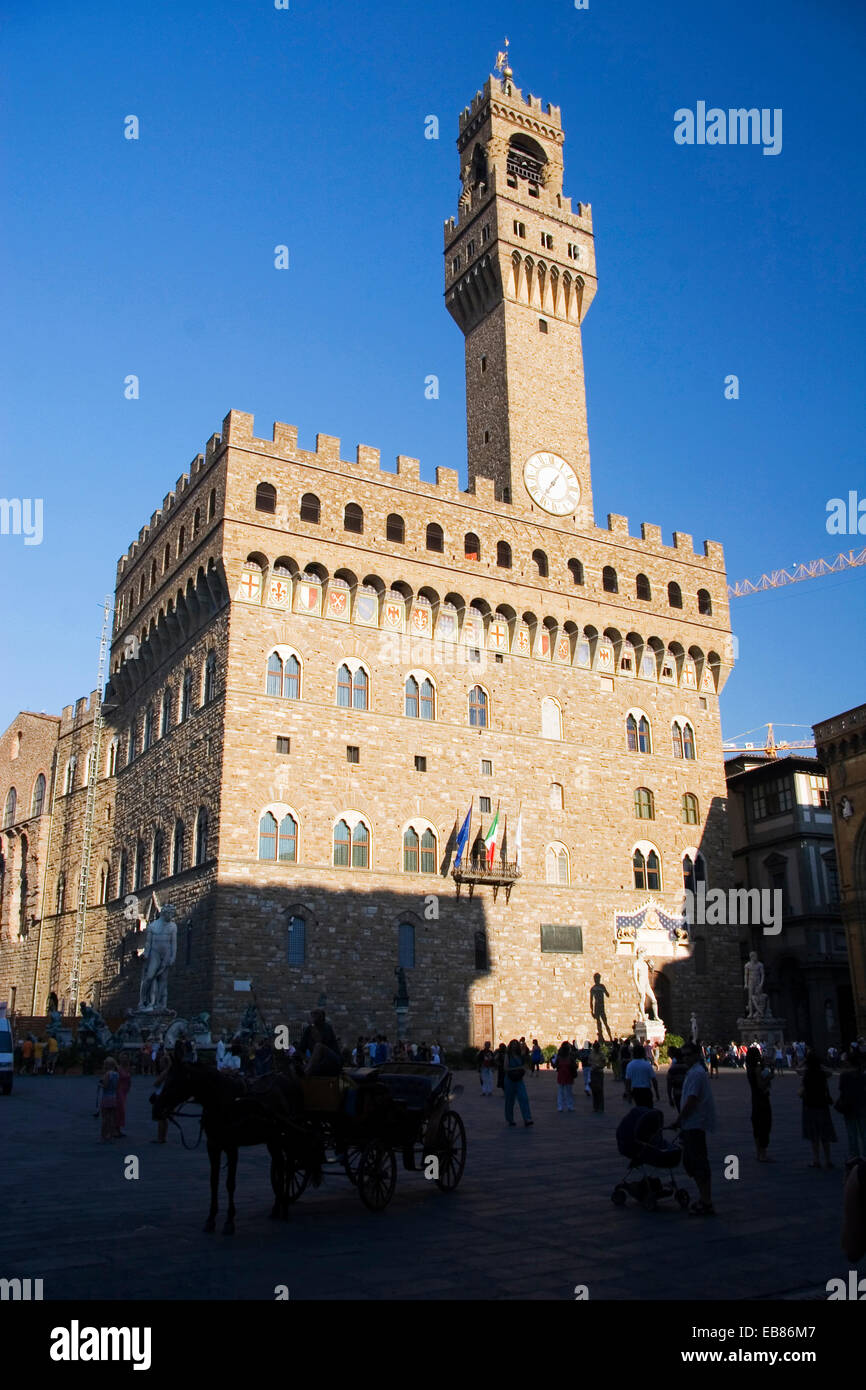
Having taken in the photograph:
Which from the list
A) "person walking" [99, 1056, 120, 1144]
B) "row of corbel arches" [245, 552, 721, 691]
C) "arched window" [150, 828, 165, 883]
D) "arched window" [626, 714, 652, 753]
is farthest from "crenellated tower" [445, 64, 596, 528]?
"person walking" [99, 1056, 120, 1144]

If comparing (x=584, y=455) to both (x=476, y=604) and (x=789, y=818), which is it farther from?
(x=789, y=818)

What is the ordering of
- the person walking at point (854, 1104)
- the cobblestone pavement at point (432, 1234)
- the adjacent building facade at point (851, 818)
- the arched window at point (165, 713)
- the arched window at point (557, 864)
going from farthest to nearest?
the adjacent building facade at point (851, 818) < the arched window at point (165, 713) < the arched window at point (557, 864) < the person walking at point (854, 1104) < the cobblestone pavement at point (432, 1234)

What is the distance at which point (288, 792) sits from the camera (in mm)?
29344

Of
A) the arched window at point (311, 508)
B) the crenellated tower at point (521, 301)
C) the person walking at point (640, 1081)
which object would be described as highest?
the crenellated tower at point (521, 301)

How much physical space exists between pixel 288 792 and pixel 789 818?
25753mm

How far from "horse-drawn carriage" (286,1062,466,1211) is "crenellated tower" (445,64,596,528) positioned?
27.7m

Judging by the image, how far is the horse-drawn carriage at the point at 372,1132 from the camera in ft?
30.6

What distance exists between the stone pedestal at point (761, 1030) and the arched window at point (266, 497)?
73.9 feet

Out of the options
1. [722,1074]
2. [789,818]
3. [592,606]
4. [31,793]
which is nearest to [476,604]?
[592,606]

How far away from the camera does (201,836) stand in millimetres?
29672

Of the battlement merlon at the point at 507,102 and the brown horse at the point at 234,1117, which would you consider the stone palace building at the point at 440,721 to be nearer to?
the battlement merlon at the point at 507,102

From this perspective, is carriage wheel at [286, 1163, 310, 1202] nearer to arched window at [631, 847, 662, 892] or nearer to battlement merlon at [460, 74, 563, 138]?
arched window at [631, 847, 662, 892]

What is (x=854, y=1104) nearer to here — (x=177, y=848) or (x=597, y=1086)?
(x=597, y=1086)

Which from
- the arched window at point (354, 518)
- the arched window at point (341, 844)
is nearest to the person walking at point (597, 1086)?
the arched window at point (341, 844)
